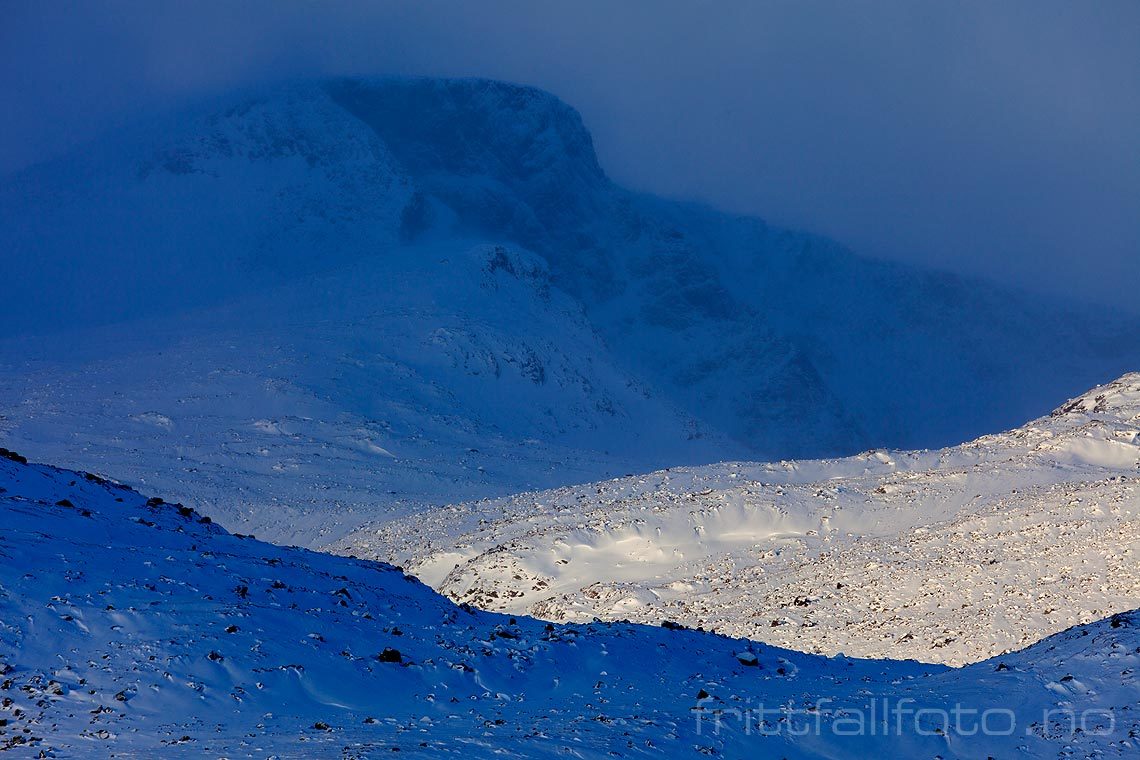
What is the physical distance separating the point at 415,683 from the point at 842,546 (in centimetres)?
2439

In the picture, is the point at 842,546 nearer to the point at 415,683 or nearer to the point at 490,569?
the point at 490,569

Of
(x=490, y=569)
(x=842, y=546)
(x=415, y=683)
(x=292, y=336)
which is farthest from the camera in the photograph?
(x=292, y=336)

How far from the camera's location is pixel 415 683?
59.3ft

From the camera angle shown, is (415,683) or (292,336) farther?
(292,336)

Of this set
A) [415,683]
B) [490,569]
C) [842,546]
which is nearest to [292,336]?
[490,569]

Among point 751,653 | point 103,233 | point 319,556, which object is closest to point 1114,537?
point 751,653

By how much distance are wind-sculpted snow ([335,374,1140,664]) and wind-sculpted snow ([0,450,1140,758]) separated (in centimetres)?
982

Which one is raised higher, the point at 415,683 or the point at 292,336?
the point at 292,336

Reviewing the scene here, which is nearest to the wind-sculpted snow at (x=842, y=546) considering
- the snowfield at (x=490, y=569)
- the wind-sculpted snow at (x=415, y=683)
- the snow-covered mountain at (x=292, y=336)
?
the snowfield at (x=490, y=569)

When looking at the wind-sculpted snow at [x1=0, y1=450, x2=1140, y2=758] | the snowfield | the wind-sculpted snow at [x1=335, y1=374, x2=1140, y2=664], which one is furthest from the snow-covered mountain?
the wind-sculpted snow at [x1=0, y1=450, x2=1140, y2=758]

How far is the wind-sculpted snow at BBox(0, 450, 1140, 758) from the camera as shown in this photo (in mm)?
15109

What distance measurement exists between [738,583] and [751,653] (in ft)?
49.5

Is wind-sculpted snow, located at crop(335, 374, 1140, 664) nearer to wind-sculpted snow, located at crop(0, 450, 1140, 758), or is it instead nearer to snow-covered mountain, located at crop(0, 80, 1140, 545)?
wind-sculpted snow, located at crop(0, 450, 1140, 758)

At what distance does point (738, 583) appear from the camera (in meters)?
37.1
